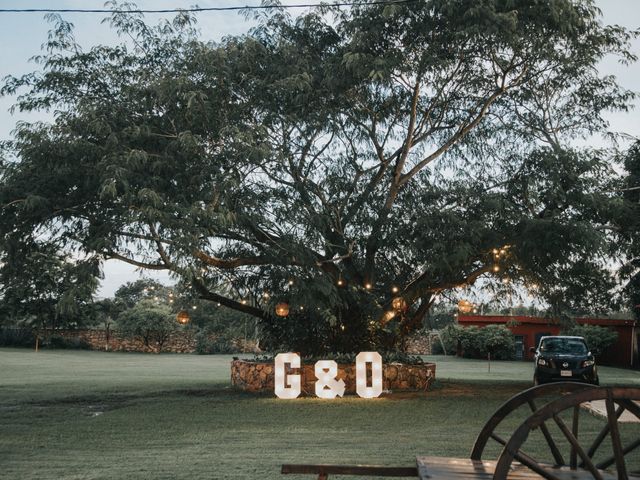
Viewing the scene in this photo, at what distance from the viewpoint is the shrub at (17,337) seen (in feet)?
151

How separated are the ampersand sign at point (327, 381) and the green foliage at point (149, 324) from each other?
3118cm

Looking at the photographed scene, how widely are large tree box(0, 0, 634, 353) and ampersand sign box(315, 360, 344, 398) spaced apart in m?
1.06

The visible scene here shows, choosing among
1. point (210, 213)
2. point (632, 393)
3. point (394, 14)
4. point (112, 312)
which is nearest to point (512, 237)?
point (394, 14)

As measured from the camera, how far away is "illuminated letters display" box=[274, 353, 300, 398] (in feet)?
58.0

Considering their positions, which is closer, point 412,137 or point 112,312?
point 412,137

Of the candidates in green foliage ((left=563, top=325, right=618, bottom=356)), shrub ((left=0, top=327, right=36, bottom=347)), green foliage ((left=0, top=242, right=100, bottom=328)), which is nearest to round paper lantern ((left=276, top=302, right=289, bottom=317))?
green foliage ((left=0, top=242, right=100, bottom=328))

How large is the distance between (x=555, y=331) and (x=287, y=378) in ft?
95.6

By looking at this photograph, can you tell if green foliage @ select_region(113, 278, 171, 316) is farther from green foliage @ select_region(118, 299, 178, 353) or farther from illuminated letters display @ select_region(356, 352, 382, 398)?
illuminated letters display @ select_region(356, 352, 382, 398)

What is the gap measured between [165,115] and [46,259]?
396 cm

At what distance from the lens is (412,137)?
18547 mm

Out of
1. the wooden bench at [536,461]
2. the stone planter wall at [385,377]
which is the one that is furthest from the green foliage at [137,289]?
the wooden bench at [536,461]

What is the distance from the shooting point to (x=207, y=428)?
12.4 metres

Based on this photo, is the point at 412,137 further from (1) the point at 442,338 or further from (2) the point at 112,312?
(2) the point at 112,312

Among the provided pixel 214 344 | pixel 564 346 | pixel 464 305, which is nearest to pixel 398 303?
pixel 464 305
